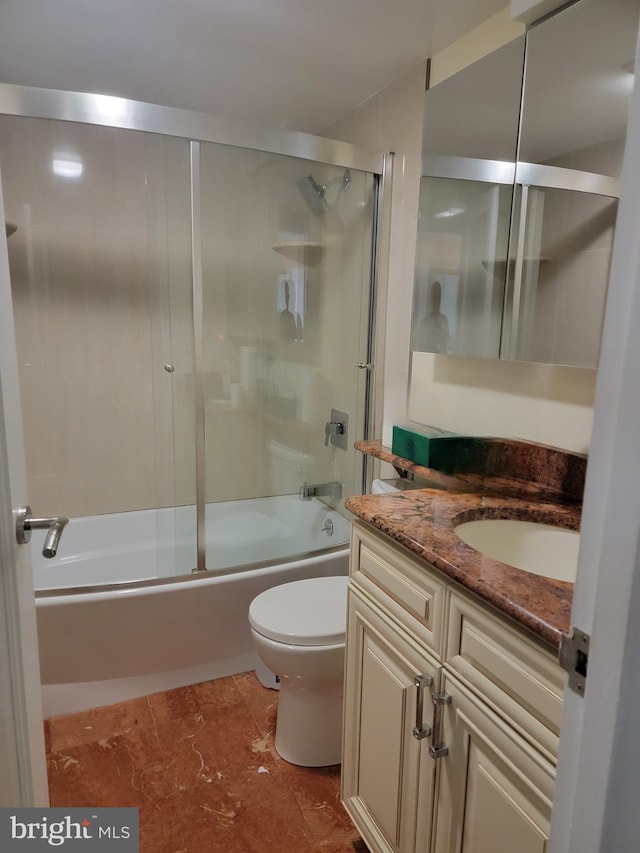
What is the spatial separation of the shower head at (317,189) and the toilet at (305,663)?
5.18ft

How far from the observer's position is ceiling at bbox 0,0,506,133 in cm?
164

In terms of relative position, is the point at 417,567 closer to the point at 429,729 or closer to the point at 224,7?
the point at 429,729

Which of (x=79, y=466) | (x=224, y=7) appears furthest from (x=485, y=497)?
(x=79, y=466)

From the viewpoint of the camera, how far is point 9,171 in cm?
233

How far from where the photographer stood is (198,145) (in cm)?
201

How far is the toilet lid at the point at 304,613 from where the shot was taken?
1.60 m

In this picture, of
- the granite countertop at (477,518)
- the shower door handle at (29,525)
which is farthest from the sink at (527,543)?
the shower door handle at (29,525)

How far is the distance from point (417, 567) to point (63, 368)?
7.02 ft

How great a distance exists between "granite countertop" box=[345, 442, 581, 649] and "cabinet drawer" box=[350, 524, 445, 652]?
50 millimetres

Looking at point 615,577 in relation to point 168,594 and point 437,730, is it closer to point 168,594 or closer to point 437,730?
point 437,730

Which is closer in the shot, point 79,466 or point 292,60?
point 292,60

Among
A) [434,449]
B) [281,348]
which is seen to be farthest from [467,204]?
[281,348]

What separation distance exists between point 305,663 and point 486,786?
29.1 inches

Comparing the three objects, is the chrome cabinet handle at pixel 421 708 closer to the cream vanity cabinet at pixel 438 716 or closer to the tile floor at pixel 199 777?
the cream vanity cabinet at pixel 438 716
